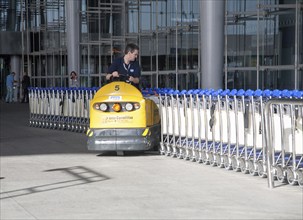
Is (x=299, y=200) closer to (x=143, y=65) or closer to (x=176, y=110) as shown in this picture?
(x=176, y=110)

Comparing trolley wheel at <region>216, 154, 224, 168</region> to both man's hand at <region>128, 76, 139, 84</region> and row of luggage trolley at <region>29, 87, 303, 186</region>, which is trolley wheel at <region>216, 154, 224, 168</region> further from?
man's hand at <region>128, 76, 139, 84</region>

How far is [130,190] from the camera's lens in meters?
9.15

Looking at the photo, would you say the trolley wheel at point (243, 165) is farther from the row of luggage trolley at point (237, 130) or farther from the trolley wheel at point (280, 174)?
the trolley wheel at point (280, 174)

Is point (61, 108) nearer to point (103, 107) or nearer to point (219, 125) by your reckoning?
point (103, 107)

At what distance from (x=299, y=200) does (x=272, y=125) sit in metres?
1.44

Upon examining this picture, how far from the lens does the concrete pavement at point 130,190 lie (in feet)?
25.2

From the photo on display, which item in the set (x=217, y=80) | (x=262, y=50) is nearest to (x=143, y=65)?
(x=262, y=50)

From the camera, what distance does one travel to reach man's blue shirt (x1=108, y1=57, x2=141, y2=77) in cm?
1374

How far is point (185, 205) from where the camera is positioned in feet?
26.5

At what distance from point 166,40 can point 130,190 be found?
17355 millimetres

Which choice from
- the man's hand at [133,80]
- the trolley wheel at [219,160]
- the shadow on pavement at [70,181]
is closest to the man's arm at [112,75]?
the man's hand at [133,80]

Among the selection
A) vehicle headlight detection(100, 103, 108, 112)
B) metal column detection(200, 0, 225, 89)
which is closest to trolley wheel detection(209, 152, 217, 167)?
vehicle headlight detection(100, 103, 108, 112)

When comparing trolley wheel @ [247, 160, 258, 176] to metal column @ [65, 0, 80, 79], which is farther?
metal column @ [65, 0, 80, 79]

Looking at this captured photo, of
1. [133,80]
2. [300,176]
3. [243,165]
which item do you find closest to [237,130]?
[243,165]
